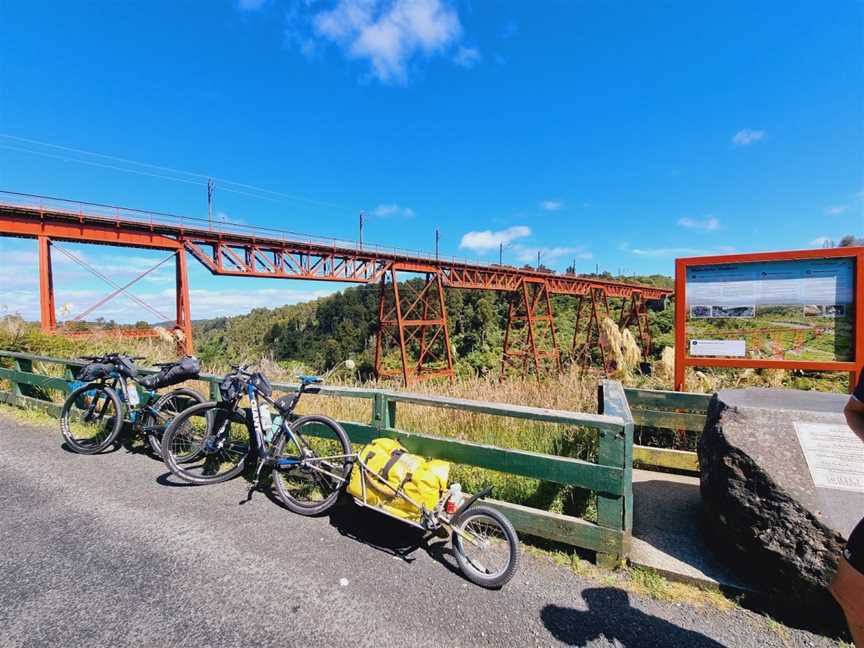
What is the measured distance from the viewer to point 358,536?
2621 mm

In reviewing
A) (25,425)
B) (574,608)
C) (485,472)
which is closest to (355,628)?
(574,608)

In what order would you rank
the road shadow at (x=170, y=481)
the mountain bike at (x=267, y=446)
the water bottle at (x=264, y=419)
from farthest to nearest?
the road shadow at (x=170, y=481) < the water bottle at (x=264, y=419) < the mountain bike at (x=267, y=446)

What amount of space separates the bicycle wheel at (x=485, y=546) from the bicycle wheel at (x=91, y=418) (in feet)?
12.5

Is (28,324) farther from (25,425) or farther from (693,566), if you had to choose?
(693,566)

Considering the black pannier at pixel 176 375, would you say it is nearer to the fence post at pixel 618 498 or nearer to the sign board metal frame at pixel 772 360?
the fence post at pixel 618 498

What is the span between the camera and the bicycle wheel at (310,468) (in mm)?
2867

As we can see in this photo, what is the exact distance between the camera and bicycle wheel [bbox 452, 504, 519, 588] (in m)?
2.11

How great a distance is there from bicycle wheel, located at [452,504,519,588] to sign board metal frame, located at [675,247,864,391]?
7.82ft

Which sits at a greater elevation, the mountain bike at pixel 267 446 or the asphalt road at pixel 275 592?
the mountain bike at pixel 267 446

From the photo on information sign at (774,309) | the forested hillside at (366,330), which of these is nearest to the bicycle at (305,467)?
the photo on information sign at (774,309)

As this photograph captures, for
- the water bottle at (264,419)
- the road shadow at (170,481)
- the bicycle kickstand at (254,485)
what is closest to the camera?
the bicycle kickstand at (254,485)

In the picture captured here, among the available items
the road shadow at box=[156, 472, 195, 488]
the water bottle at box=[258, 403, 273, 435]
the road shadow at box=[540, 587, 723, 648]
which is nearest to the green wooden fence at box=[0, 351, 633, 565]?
the road shadow at box=[540, 587, 723, 648]

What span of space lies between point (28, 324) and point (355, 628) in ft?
35.1

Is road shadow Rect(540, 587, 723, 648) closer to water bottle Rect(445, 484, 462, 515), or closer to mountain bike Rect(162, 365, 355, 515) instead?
water bottle Rect(445, 484, 462, 515)
